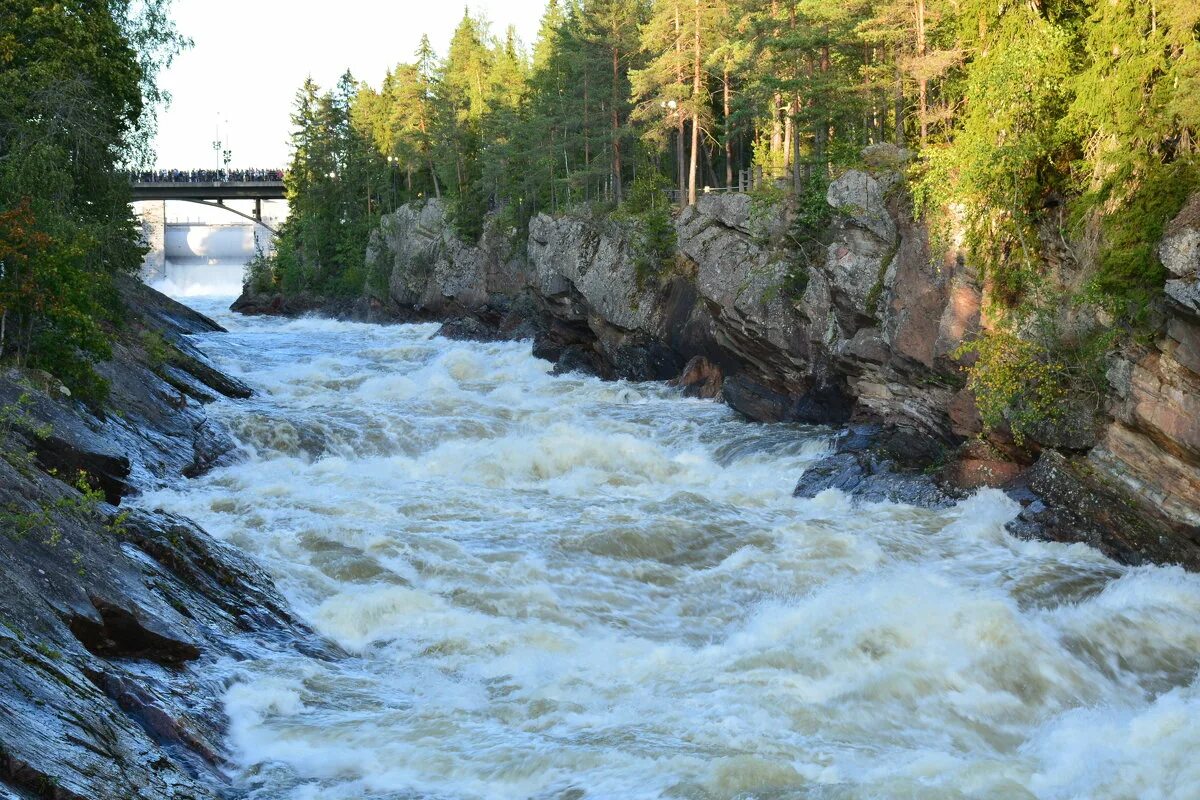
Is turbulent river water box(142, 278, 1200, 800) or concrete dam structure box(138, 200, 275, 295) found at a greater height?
concrete dam structure box(138, 200, 275, 295)

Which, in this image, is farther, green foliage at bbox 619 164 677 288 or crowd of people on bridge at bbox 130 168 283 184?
crowd of people on bridge at bbox 130 168 283 184

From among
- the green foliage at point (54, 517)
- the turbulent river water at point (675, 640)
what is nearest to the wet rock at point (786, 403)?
the turbulent river water at point (675, 640)

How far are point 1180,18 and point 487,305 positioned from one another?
3811 cm

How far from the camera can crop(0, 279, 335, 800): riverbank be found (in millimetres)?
7590

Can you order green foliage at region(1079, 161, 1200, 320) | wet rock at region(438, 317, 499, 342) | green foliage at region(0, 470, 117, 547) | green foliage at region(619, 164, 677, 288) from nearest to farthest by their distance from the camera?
green foliage at region(0, 470, 117, 547) → green foliage at region(1079, 161, 1200, 320) → green foliage at region(619, 164, 677, 288) → wet rock at region(438, 317, 499, 342)

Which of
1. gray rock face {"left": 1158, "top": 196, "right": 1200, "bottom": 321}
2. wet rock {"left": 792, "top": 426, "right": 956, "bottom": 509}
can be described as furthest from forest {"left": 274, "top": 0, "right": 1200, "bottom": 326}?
wet rock {"left": 792, "top": 426, "right": 956, "bottom": 509}

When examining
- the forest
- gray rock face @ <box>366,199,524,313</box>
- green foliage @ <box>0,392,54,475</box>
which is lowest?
green foliage @ <box>0,392,54,475</box>

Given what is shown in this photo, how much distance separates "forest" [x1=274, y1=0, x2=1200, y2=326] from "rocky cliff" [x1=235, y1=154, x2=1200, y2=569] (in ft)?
4.23

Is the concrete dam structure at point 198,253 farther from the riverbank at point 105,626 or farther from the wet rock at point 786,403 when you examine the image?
the riverbank at point 105,626

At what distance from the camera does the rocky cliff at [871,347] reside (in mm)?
15188

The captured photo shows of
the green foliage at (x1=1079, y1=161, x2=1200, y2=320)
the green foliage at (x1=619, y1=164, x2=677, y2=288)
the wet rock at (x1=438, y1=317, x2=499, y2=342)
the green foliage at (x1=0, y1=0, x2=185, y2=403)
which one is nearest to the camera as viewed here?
the green foliage at (x1=1079, y1=161, x2=1200, y2=320)

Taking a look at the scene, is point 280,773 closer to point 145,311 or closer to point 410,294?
point 145,311

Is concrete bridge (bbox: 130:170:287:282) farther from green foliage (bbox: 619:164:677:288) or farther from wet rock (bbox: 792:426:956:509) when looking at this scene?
wet rock (bbox: 792:426:956:509)

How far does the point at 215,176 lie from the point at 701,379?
59444mm
